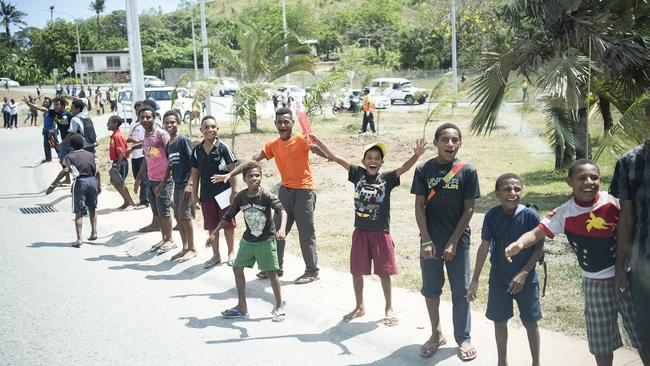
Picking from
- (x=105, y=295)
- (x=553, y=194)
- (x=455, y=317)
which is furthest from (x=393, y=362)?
(x=553, y=194)

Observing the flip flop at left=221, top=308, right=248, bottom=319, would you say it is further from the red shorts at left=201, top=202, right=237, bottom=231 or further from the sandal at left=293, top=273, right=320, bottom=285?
the red shorts at left=201, top=202, right=237, bottom=231

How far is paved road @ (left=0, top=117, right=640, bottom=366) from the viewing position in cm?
525

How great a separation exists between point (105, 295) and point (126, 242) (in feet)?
8.02

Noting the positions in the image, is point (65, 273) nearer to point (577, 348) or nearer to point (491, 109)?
point (577, 348)

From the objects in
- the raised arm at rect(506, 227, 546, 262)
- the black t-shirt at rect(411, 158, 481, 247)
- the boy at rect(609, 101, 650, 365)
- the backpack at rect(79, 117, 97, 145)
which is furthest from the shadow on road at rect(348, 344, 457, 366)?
the backpack at rect(79, 117, 97, 145)

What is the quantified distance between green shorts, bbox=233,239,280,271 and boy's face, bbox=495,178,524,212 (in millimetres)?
2338

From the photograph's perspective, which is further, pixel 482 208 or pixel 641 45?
pixel 482 208

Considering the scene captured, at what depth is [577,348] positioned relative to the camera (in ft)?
16.2

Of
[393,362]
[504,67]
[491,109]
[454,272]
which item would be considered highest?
[504,67]

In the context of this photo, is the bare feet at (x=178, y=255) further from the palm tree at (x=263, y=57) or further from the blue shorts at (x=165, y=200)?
the palm tree at (x=263, y=57)

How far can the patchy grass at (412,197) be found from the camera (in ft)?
Answer: 20.9

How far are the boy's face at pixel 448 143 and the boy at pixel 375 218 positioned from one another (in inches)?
30.4

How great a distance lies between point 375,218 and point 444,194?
0.97m

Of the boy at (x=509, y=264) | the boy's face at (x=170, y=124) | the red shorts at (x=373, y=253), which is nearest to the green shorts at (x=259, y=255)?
the red shorts at (x=373, y=253)
